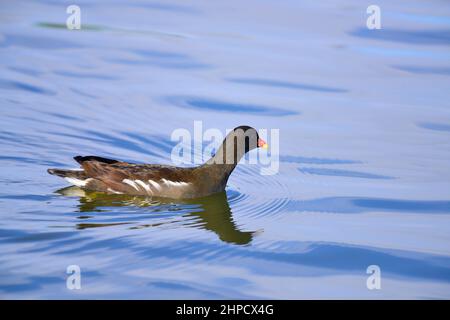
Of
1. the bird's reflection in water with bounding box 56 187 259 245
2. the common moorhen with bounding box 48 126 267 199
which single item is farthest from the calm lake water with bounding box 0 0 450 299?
the common moorhen with bounding box 48 126 267 199

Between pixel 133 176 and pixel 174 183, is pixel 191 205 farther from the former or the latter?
pixel 133 176

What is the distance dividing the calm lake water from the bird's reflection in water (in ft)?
0.11

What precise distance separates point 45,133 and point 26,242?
12.7 feet

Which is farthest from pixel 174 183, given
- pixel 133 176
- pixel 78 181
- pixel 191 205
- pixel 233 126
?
pixel 233 126

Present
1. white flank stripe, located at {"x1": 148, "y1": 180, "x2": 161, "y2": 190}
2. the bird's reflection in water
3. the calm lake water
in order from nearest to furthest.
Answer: the calm lake water < the bird's reflection in water < white flank stripe, located at {"x1": 148, "y1": 180, "x2": 161, "y2": 190}

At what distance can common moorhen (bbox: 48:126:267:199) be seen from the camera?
34.6 feet

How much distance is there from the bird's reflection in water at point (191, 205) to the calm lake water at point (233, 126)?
3 centimetres

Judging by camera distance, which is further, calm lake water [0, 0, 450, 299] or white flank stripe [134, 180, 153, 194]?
white flank stripe [134, 180, 153, 194]

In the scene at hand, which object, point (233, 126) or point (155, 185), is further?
point (233, 126)

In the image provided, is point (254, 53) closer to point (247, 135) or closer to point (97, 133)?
point (97, 133)

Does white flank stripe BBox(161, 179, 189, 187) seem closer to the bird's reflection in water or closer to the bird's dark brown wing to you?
the bird's dark brown wing

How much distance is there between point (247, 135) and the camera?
10.9 meters

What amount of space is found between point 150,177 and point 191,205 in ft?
1.84

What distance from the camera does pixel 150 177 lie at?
415 inches
